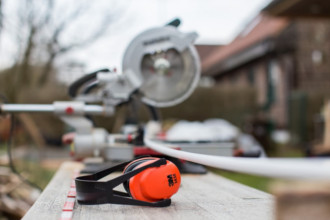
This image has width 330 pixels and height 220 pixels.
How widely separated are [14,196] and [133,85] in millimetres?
2061

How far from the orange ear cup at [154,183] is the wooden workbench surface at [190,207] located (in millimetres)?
42

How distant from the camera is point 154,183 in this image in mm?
1413

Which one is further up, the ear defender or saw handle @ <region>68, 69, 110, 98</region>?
saw handle @ <region>68, 69, 110, 98</region>

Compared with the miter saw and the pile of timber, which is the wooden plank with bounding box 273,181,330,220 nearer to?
the miter saw

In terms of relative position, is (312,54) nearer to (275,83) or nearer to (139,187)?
(275,83)

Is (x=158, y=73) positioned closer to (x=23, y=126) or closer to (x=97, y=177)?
(x=97, y=177)

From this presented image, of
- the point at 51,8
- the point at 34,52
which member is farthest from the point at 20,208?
the point at 34,52

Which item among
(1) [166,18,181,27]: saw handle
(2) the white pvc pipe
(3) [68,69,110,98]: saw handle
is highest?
(1) [166,18,181,27]: saw handle

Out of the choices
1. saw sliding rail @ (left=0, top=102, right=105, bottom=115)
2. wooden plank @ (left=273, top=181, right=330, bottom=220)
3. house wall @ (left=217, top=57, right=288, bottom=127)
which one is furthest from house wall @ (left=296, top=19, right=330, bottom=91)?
wooden plank @ (left=273, top=181, right=330, bottom=220)

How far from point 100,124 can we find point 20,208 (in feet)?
→ 25.2

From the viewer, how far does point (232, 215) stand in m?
1.32

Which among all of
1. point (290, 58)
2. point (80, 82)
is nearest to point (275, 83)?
point (290, 58)

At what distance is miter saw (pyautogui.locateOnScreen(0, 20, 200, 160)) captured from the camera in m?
2.63

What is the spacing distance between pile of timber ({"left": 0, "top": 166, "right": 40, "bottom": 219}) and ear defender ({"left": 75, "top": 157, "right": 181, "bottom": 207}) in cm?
240
